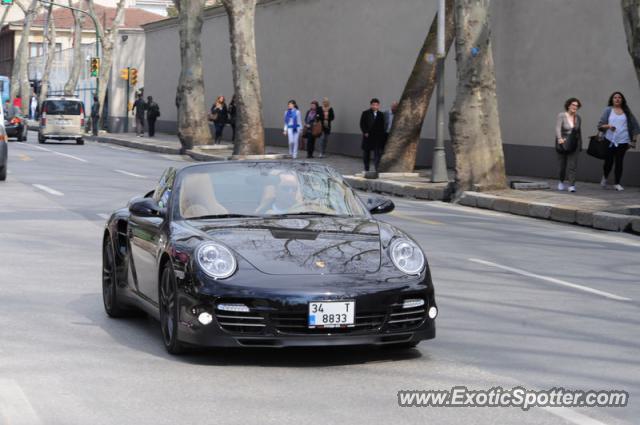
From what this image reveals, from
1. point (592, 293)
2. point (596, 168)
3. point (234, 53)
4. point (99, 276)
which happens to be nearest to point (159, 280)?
point (99, 276)

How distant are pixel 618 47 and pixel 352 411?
21847 millimetres

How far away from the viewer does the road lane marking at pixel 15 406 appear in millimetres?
6543

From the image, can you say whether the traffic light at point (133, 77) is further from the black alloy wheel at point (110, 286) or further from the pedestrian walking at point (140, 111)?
the black alloy wheel at point (110, 286)

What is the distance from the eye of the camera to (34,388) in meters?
7.34

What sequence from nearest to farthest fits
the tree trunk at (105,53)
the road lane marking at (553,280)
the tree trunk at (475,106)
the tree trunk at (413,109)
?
the road lane marking at (553,280)
the tree trunk at (475,106)
the tree trunk at (413,109)
the tree trunk at (105,53)

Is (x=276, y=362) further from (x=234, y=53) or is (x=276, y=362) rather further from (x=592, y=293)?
(x=234, y=53)

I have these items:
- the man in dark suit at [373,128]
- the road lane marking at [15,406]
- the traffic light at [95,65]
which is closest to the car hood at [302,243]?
the road lane marking at [15,406]

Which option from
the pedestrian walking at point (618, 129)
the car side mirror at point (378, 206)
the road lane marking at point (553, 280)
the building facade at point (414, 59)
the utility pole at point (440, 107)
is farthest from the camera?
the building facade at point (414, 59)

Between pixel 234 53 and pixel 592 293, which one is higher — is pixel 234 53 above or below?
above

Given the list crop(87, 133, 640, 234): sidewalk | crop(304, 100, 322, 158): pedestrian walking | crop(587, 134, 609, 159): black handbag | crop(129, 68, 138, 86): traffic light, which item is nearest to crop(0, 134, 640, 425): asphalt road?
crop(87, 133, 640, 234): sidewalk

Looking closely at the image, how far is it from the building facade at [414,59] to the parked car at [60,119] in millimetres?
6523

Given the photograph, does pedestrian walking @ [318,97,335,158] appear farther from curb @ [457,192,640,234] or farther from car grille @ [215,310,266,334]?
A: car grille @ [215,310,266,334]

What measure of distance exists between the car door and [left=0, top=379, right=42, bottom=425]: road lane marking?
5.39 feet

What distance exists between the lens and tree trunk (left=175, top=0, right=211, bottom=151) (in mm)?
45406
